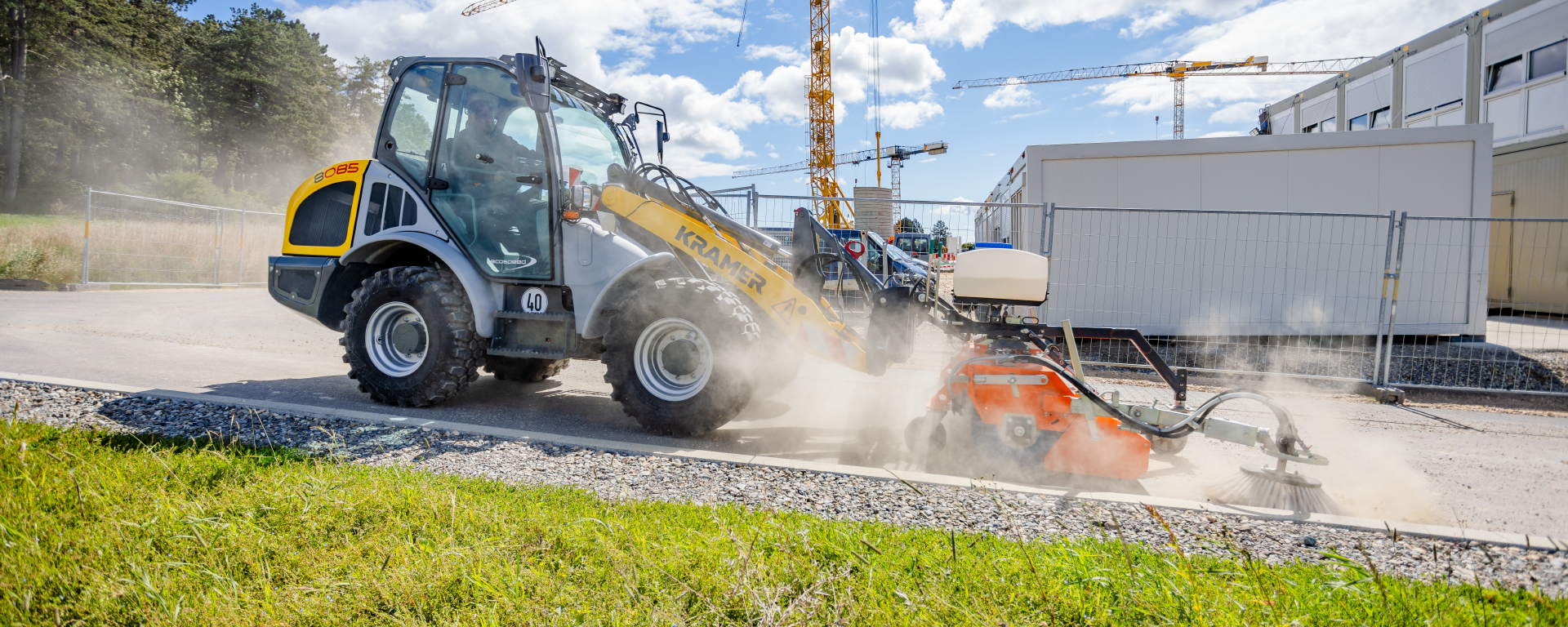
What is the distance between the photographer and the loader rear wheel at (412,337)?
195 inches

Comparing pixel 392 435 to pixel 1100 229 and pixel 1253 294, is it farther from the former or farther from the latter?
pixel 1253 294

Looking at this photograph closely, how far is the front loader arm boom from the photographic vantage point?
4.52 metres

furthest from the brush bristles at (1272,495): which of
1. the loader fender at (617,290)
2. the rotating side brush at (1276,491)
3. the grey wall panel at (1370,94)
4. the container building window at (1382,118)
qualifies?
the grey wall panel at (1370,94)

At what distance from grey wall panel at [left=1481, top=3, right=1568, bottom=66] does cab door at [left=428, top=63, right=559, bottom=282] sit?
18.8 metres

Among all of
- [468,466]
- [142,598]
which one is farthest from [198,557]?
[468,466]

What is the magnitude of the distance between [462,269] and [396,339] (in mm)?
800

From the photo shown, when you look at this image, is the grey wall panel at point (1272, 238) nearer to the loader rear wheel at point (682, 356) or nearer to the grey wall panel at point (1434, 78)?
the loader rear wheel at point (682, 356)

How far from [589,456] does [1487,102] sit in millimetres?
20382

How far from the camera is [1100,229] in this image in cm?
865

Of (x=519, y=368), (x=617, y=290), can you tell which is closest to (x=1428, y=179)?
(x=617, y=290)

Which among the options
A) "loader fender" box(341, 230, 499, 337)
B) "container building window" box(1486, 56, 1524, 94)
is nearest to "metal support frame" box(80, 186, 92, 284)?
"loader fender" box(341, 230, 499, 337)

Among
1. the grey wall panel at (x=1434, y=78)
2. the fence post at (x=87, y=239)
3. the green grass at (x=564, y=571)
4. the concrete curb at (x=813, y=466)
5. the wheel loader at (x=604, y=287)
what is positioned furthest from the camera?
the grey wall panel at (x=1434, y=78)

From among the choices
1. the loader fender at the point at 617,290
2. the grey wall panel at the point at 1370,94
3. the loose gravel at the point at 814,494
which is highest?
the grey wall panel at the point at 1370,94

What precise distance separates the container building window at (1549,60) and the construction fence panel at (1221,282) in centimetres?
927
